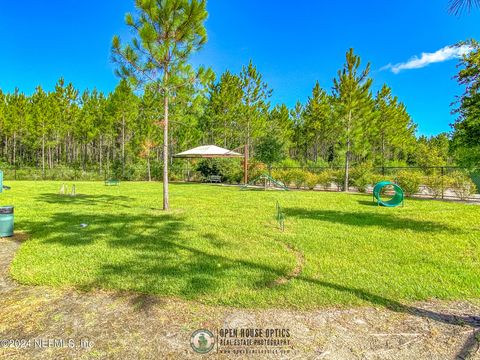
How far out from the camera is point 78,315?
2705mm

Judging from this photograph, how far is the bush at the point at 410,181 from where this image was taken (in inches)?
490

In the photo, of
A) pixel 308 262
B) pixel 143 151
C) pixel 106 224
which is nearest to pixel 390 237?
pixel 308 262

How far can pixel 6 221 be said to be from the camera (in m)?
5.60

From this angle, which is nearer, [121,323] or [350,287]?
[121,323]

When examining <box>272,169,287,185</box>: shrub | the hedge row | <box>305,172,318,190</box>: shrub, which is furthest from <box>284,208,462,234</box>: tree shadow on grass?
<box>272,169,287,185</box>: shrub

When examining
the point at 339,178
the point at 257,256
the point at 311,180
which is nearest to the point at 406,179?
the point at 339,178

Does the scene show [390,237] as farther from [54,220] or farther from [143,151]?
[143,151]

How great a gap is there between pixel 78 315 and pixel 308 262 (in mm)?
2886

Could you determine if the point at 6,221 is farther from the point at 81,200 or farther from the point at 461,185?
the point at 461,185

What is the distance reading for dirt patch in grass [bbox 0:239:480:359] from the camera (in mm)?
2186

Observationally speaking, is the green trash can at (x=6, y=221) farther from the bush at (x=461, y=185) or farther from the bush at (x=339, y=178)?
the bush at (x=461, y=185)

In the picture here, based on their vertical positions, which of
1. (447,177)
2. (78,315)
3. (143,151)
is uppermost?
(143,151)

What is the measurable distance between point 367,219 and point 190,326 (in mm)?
6174

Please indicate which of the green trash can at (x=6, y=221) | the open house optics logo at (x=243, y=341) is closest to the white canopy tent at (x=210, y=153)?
the green trash can at (x=6, y=221)
